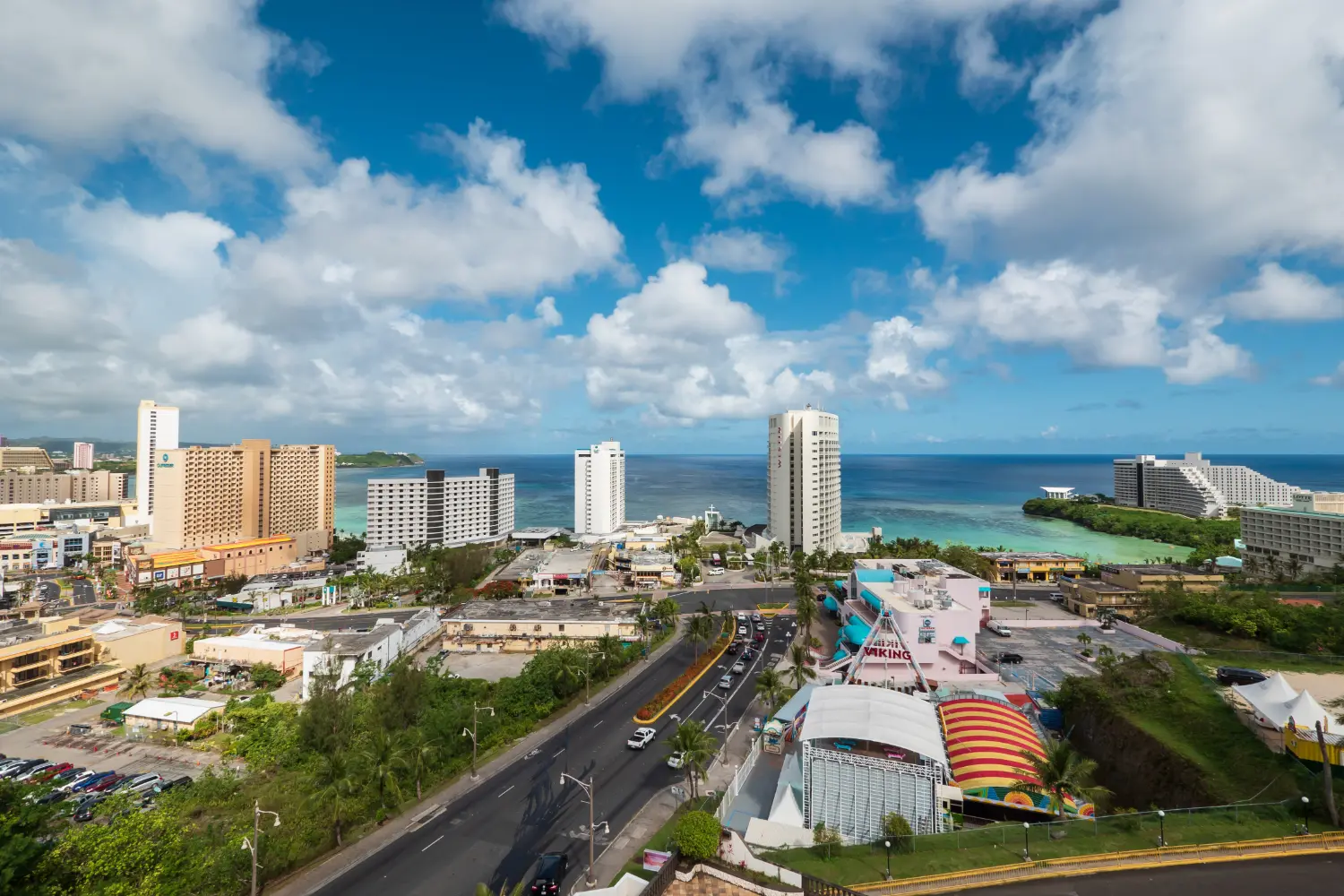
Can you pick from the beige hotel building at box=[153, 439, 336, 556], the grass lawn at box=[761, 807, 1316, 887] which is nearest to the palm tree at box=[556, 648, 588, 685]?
the grass lawn at box=[761, 807, 1316, 887]

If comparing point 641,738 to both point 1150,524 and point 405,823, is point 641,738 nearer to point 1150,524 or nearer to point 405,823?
point 405,823

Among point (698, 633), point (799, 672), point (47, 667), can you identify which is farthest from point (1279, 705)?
point (47, 667)

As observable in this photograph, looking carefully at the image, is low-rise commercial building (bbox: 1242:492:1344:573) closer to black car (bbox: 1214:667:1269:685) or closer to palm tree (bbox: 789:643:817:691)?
black car (bbox: 1214:667:1269:685)

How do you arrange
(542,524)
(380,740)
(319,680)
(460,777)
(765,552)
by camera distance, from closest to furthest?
(380,740)
(460,777)
(319,680)
(765,552)
(542,524)

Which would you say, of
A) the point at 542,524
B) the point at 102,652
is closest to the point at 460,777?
the point at 102,652

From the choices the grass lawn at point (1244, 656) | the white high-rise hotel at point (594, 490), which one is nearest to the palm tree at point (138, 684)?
A: the grass lawn at point (1244, 656)

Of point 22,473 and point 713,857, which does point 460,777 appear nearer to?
point 713,857
